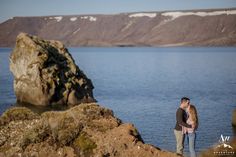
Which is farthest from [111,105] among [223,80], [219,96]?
[223,80]

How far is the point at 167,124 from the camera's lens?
37219 mm

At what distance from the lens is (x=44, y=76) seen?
47656 mm

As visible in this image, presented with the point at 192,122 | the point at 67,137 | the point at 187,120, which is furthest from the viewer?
the point at 187,120

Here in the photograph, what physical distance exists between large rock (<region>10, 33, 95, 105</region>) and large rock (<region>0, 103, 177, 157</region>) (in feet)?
109

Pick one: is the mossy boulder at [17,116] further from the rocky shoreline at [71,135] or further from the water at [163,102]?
the water at [163,102]

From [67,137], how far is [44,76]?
113 ft

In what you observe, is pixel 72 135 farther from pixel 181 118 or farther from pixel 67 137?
pixel 181 118

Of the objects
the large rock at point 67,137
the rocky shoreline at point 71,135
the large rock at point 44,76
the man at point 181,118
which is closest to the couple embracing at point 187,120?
the man at point 181,118

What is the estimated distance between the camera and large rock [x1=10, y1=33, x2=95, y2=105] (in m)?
47.4

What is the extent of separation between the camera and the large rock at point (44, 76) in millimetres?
47375

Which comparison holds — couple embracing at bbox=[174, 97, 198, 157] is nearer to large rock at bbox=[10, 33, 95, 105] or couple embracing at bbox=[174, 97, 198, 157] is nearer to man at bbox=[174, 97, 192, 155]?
man at bbox=[174, 97, 192, 155]

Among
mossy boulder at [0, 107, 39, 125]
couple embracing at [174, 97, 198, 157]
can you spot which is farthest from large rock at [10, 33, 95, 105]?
mossy boulder at [0, 107, 39, 125]

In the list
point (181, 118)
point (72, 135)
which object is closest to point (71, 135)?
point (72, 135)

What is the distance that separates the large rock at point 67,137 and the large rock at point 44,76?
33134mm
